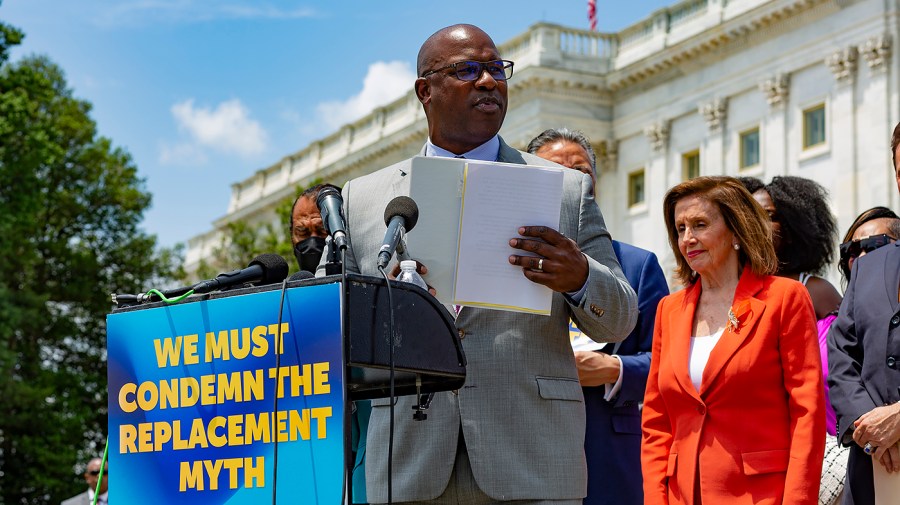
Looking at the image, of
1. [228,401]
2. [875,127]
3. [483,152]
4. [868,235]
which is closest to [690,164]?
[875,127]

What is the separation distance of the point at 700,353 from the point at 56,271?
35.2 metres

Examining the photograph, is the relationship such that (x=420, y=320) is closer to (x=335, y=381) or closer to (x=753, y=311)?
(x=335, y=381)

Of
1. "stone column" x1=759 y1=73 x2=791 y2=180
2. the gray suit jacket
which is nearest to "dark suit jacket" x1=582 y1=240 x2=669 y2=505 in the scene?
the gray suit jacket

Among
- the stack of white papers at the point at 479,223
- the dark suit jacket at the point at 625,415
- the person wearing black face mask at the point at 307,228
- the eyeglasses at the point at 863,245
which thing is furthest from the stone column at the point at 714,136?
the stack of white papers at the point at 479,223

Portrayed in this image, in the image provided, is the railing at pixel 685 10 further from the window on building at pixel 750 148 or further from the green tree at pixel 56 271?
the green tree at pixel 56 271

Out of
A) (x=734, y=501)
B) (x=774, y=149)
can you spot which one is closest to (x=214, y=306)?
(x=734, y=501)

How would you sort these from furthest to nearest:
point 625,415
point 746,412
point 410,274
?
point 625,415
point 746,412
point 410,274

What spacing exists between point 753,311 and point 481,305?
71.6 inches

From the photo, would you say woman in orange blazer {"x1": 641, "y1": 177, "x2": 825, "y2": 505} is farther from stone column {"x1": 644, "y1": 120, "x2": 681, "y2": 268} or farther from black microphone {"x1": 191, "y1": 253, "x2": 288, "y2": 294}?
stone column {"x1": 644, "y1": 120, "x2": 681, "y2": 268}

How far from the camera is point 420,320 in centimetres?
361

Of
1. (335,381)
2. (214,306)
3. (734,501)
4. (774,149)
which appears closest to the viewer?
(335,381)

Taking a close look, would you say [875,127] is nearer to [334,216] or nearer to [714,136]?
[714,136]

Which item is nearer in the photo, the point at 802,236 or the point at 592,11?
the point at 802,236

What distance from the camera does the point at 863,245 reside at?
696 centimetres
